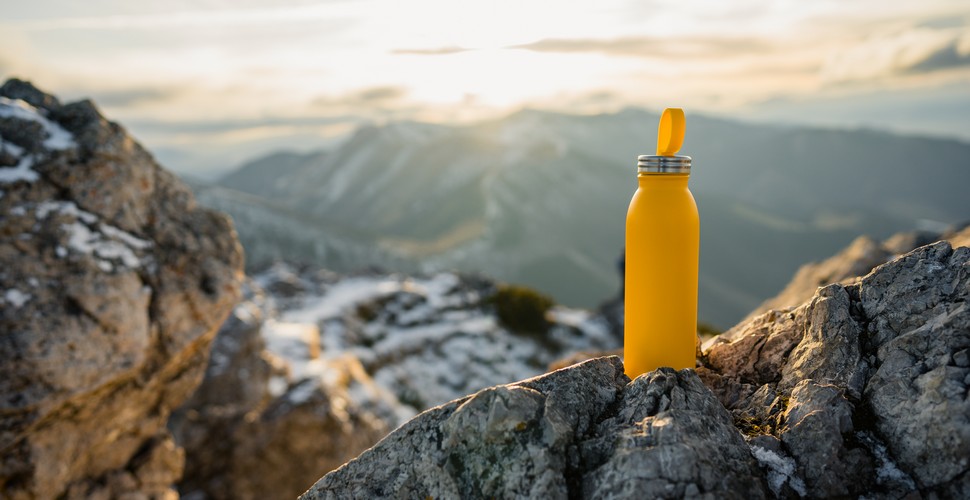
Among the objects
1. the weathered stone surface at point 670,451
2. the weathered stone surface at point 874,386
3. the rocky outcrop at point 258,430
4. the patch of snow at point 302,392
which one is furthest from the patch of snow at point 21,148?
the weathered stone surface at point 874,386

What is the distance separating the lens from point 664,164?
426cm

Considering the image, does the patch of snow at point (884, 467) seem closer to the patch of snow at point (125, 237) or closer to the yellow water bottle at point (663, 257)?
the yellow water bottle at point (663, 257)

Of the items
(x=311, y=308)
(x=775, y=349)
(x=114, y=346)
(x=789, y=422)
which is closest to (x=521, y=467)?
(x=789, y=422)

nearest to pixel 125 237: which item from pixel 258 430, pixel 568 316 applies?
pixel 258 430

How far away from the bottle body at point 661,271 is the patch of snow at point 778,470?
3.31 ft

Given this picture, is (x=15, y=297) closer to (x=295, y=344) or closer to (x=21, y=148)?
(x=21, y=148)

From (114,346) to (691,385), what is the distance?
7.88 metres

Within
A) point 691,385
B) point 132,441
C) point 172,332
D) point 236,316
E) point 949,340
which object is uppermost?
point 949,340

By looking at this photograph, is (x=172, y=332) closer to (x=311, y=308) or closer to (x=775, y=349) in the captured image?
(x=775, y=349)

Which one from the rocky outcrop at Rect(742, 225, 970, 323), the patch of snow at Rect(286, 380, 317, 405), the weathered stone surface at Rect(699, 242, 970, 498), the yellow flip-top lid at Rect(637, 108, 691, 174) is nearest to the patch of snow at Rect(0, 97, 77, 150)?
the patch of snow at Rect(286, 380, 317, 405)

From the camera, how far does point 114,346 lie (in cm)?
804

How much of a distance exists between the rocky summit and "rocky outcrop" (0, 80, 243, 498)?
576 centimetres

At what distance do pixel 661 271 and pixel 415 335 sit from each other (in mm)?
25846

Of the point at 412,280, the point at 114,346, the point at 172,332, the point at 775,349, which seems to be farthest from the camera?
the point at 412,280
